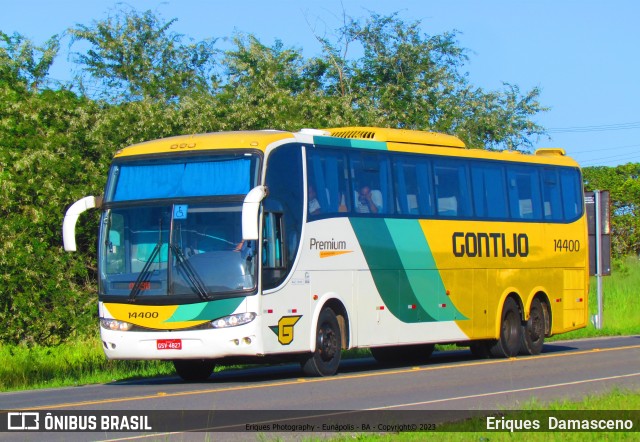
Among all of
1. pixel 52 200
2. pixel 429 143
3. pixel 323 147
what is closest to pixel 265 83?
pixel 52 200

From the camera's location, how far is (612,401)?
13258 millimetres

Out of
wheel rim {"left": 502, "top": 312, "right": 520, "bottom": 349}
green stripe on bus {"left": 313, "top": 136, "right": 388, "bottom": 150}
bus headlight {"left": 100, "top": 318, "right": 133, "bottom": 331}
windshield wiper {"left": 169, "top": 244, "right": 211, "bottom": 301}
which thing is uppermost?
green stripe on bus {"left": 313, "top": 136, "right": 388, "bottom": 150}

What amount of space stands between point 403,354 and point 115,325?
7.34 metres

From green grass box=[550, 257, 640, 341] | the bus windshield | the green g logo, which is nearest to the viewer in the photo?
the bus windshield

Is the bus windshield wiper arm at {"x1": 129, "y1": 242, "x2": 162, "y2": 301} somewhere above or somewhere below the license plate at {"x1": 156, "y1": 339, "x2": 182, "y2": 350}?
above

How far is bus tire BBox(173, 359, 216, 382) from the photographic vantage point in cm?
1952

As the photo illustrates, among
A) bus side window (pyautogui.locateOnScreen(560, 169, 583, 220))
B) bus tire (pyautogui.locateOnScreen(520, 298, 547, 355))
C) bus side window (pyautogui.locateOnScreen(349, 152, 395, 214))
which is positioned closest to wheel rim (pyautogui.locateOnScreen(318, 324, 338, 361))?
bus side window (pyautogui.locateOnScreen(349, 152, 395, 214))

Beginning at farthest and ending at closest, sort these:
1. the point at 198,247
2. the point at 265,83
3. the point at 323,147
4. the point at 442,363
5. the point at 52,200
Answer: the point at 265,83
the point at 52,200
the point at 442,363
the point at 323,147
the point at 198,247

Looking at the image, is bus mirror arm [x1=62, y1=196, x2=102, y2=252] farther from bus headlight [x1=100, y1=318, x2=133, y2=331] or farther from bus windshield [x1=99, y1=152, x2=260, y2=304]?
bus headlight [x1=100, y1=318, x2=133, y2=331]

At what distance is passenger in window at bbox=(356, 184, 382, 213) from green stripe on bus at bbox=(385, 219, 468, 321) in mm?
381

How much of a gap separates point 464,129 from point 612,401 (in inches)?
1285

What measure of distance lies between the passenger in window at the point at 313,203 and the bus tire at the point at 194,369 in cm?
279

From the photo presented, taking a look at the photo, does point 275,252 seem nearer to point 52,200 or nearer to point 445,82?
point 52,200

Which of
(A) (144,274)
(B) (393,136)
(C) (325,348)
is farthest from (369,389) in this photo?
(B) (393,136)
